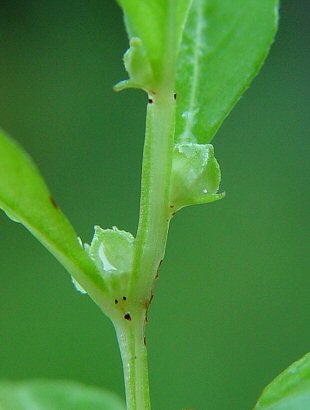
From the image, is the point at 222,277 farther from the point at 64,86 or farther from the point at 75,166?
the point at 64,86

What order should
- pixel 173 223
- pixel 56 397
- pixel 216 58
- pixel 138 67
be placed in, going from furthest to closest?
pixel 173 223
pixel 56 397
pixel 216 58
pixel 138 67

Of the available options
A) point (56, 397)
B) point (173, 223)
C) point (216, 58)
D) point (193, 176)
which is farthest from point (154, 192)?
point (173, 223)

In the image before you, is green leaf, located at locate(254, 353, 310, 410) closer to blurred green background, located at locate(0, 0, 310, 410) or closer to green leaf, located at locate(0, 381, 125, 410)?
green leaf, located at locate(0, 381, 125, 410)

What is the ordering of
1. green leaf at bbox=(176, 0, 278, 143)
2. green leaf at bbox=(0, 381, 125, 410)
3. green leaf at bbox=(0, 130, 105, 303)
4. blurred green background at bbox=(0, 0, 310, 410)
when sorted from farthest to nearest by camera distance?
blurred green background at bbox=(0, 0, 310, 410)
green leaf at bbox=(0, 381, 125, 410)
green leaf at bbox=(176, 0, 278, 143)
green leaf at bbox=(0, 130, 105, 303)

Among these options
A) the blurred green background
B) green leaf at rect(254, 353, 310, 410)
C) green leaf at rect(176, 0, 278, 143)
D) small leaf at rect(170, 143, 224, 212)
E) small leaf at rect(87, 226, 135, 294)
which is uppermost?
the blurred green background

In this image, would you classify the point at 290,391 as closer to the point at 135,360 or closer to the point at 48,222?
the point at 135,360

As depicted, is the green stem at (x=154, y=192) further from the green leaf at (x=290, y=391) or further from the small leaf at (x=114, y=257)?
the green leaf at (x=290, y=391)

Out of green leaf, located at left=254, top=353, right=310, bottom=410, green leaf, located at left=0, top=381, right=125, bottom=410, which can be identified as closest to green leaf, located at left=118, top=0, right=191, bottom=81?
green leaf, located at left=254, top=353, right=310, bottom=410
